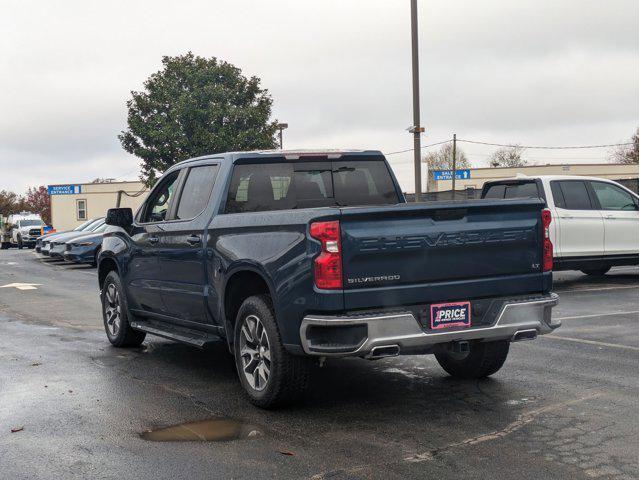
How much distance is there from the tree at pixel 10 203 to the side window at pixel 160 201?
337ft

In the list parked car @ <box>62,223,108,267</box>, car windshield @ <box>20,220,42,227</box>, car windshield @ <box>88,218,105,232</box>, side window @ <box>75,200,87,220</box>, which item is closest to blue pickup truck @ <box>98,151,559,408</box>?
parked car @ <box>62,223,108,267</box>

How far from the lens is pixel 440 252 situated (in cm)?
561

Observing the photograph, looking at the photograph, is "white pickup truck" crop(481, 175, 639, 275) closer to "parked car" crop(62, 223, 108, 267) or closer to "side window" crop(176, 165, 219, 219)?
"side window" crop(176, 165, 219, 219)

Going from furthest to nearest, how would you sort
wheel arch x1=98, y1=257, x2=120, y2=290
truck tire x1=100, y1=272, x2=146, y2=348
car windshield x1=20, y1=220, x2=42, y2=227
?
car windshield x1=20, y1=220, x2=42, y2=227, wheel arch x1=98, y1=257, x2=120, y2=290, truck tire x1=100, y1=272, x2=146, y2=348

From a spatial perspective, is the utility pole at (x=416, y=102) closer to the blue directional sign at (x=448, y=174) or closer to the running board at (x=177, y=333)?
the running board at (x=177, y=333)

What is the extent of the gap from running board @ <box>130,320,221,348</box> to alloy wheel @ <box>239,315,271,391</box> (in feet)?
2.09

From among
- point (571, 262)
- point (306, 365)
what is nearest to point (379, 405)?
point (306, 365)

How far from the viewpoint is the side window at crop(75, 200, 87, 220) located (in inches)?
2754

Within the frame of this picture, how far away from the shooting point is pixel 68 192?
70688 millimetres

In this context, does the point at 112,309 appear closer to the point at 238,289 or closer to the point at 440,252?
the point at 238,289

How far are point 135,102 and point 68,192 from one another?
30357mm

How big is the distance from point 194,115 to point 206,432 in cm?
3732

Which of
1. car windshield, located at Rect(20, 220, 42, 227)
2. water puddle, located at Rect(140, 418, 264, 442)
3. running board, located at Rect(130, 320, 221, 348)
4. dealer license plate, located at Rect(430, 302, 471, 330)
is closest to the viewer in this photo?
water puddle, located at Rect(140, 418, 264, 442)

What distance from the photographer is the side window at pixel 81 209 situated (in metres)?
69.9
